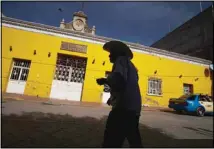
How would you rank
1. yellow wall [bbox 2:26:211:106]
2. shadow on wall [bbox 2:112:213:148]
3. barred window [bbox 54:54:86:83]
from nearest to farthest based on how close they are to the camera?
shadow on wall [bbox 2:112:213:148], yellow wall [bbox 2:26:211:106], barred window [bbox 54:54:86:83]

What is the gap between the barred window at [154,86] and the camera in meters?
14.8

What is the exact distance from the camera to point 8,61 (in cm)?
1152

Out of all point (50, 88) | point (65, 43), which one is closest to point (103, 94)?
point (50, 88)

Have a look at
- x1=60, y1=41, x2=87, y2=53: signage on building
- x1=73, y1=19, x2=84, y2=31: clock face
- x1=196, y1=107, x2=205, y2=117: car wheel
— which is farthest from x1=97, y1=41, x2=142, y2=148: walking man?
x1=73, y1=19, x2=84, y2=31: clock face

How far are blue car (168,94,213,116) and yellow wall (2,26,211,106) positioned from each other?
4030 mm

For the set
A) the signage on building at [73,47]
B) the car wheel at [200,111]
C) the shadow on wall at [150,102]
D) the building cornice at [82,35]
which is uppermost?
the building cornice at [82,35]

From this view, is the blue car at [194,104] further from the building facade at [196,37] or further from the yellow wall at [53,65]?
the building facade at [196,37]

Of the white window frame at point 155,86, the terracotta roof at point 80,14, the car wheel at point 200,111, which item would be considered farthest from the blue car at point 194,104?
the terracotta roof at point 80,14

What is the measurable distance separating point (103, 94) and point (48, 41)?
584 centimetres

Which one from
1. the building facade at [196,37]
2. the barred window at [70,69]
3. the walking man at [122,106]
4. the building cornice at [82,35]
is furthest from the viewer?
the building facade at [196,37]

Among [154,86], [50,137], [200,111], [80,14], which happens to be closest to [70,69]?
[154,86]

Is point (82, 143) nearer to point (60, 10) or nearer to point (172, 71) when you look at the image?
point (172, 71)

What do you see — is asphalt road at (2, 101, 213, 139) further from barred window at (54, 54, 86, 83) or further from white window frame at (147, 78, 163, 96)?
white window frame at (147, 78, 163, 96)

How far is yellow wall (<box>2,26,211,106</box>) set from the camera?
11.8 meters
